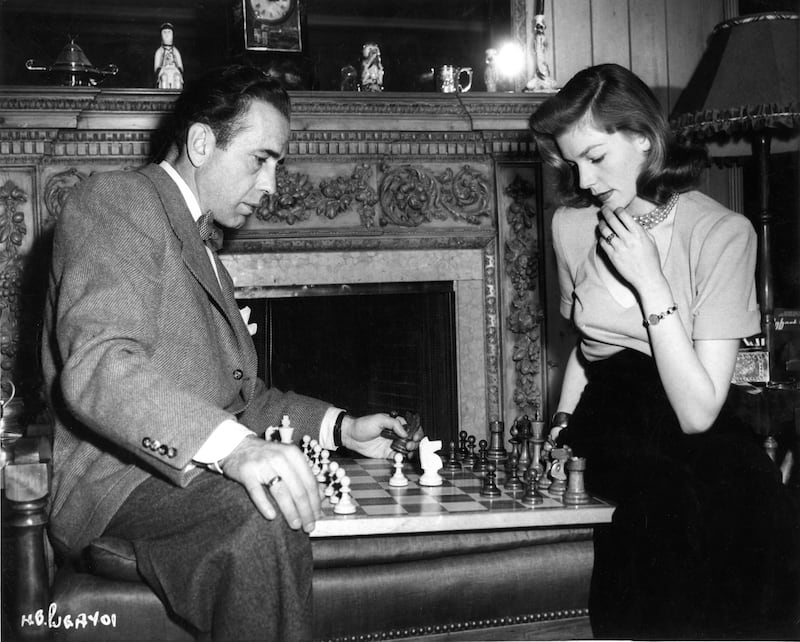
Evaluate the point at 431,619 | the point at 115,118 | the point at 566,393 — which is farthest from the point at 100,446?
the point at 115,118

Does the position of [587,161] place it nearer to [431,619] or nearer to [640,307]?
[640,307]

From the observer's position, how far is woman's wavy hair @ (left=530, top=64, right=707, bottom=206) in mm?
1991

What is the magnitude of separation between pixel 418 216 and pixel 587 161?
1385 millimetres

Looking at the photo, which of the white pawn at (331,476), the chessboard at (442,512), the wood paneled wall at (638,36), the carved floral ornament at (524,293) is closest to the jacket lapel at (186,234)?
the white pawn at (331,476)

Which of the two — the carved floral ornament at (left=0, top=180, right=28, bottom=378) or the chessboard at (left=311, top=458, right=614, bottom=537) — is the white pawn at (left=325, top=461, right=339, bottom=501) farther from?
the carved floral ornament at (left=0, top=180, right=28, bottom=378)

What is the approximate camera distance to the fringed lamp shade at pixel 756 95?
2.73 metres

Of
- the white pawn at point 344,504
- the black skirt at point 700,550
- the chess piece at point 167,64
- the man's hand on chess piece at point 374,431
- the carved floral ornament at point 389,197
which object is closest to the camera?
the black skirt at point 700,550

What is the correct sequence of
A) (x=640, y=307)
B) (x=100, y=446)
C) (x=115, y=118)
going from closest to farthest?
(x=100, y=446), (x=640, y=307), (x=115, y=118)

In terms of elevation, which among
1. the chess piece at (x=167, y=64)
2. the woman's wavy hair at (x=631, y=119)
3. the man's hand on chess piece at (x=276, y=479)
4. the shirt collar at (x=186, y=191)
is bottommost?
the man's hand on chess piece at (x=276, y=479)

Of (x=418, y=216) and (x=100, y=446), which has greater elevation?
(x=418, y=216)

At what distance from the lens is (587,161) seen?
2027 mm

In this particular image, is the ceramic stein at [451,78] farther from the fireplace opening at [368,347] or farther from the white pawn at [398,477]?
the white pawn at [398,477]

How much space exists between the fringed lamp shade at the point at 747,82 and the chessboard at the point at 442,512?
153 cm

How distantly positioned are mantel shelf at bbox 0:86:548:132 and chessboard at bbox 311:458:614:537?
1.62m
